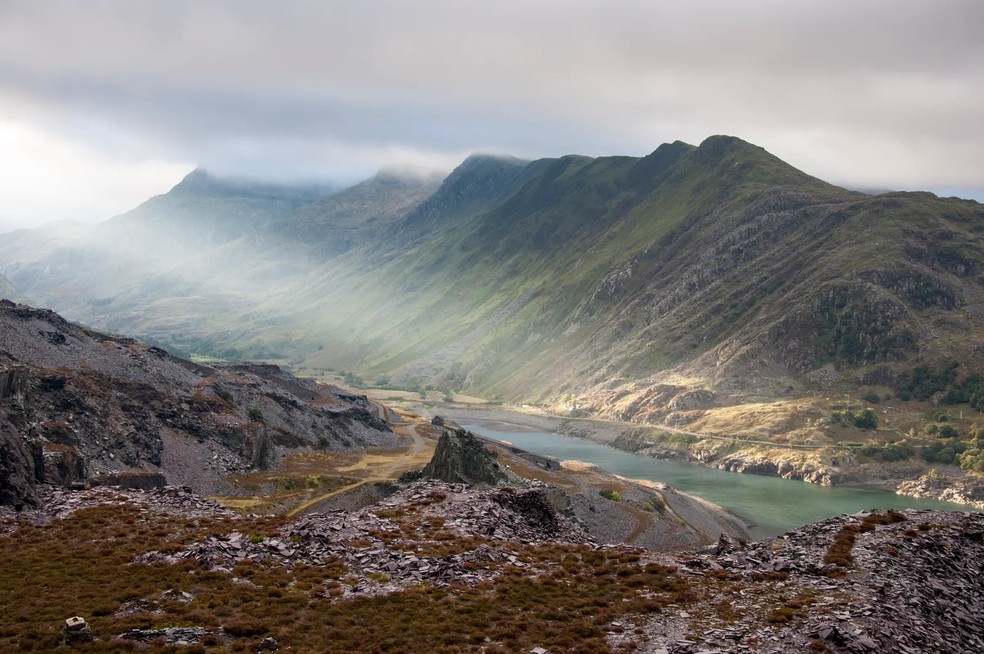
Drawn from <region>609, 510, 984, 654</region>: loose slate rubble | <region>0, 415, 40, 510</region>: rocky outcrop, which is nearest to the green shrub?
<region>609, 510, 984, 654</region>: loose slate rubble

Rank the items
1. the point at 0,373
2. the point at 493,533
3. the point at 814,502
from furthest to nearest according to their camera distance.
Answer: the point at 814,502 → the point at 0,373 → the point at 493,533

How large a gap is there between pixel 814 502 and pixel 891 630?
535 feet

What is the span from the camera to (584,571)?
41719mm

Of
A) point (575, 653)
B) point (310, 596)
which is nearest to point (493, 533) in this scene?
point (310, 596)

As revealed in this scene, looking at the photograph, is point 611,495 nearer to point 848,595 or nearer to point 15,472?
point 848,595

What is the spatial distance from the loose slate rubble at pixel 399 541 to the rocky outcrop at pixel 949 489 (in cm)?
17105

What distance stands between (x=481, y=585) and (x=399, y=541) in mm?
8460

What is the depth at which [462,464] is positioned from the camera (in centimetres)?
9681

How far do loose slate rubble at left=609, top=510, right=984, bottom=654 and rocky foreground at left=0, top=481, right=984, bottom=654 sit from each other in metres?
0.11

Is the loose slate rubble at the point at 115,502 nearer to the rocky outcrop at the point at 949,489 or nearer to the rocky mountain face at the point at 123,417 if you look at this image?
the rocky mountain face at the point at 123,417

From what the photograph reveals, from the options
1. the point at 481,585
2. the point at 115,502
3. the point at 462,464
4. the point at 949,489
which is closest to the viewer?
the point at 481,585

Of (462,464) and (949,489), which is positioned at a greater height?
(462,464)

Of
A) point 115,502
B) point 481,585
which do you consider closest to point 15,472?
point 115,502

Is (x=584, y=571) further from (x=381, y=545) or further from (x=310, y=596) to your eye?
(x=310, y=596)
